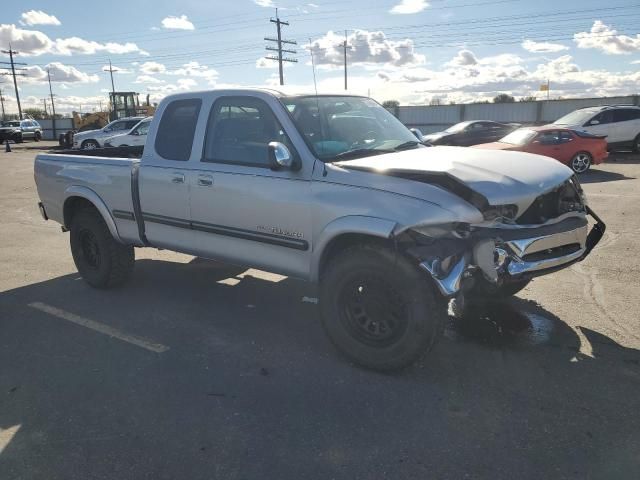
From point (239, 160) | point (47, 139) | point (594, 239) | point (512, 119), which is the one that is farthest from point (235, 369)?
point (47, 139)

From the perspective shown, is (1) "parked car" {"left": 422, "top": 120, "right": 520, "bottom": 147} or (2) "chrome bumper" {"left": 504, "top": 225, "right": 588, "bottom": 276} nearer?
(2) "chrome bumper" {"left": 504, "top": 225, "right": 588, "bottom": 276}

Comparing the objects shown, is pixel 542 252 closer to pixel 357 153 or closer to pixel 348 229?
pixel 348 229

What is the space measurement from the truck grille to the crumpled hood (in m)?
0.09

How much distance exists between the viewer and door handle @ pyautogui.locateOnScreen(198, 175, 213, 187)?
432 cm

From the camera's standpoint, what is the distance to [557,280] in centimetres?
556

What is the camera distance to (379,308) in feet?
11.7

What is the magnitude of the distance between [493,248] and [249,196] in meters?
1.85

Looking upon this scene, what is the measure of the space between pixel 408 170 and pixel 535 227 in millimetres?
956

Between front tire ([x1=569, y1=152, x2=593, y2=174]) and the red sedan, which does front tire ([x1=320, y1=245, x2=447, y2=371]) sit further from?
front tire ([x1=569, y1=152, x2=593, y2=174])

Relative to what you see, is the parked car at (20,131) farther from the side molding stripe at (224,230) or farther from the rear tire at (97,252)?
the side molding stripe at (224,230)

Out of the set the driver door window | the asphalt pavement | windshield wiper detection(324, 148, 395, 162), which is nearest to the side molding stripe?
the driver door window

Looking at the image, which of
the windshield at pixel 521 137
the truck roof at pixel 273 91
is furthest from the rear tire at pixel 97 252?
the windshield at pixel 521 137

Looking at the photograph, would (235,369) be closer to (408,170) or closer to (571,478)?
(408,170)

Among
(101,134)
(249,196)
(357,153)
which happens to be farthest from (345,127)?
(101,134)
